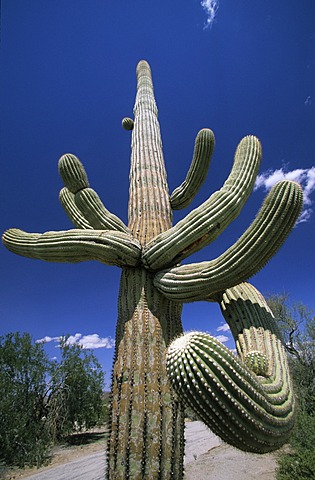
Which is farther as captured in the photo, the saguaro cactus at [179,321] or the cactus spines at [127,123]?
the cactus spines at [127,123]

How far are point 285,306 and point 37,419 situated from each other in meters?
15.0

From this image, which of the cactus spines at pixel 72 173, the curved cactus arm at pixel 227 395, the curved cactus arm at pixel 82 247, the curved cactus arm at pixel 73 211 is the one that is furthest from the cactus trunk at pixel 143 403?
the cactus spines at pixel 72 173

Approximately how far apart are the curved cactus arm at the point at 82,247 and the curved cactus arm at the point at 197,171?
51.2 inches

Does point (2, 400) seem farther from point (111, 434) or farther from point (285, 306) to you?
point (285, 306)

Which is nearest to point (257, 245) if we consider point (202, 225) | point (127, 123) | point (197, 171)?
point (202, 225)

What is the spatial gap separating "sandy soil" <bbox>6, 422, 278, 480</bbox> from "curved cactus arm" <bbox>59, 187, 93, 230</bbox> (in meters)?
6.39

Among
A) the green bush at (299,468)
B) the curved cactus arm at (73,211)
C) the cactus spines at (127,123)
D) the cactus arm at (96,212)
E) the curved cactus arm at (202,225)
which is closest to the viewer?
the curved cactus arm at (202,225)

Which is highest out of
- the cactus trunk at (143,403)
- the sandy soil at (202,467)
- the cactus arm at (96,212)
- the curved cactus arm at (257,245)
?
the cactus arm at (96,212)

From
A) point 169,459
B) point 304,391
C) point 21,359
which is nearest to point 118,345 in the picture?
point 169,459

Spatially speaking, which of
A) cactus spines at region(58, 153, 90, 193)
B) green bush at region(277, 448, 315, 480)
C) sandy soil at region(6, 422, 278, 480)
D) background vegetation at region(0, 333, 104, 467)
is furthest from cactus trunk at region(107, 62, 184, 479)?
background vegetation at region(0, 333, 104, 467)

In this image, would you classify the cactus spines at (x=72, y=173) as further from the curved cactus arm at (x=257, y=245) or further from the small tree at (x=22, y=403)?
the small tree at (x=22, y=403)

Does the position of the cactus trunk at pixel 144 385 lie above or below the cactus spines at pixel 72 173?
below

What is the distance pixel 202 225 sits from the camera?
229cm

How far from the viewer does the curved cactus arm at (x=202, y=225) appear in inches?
91.0
